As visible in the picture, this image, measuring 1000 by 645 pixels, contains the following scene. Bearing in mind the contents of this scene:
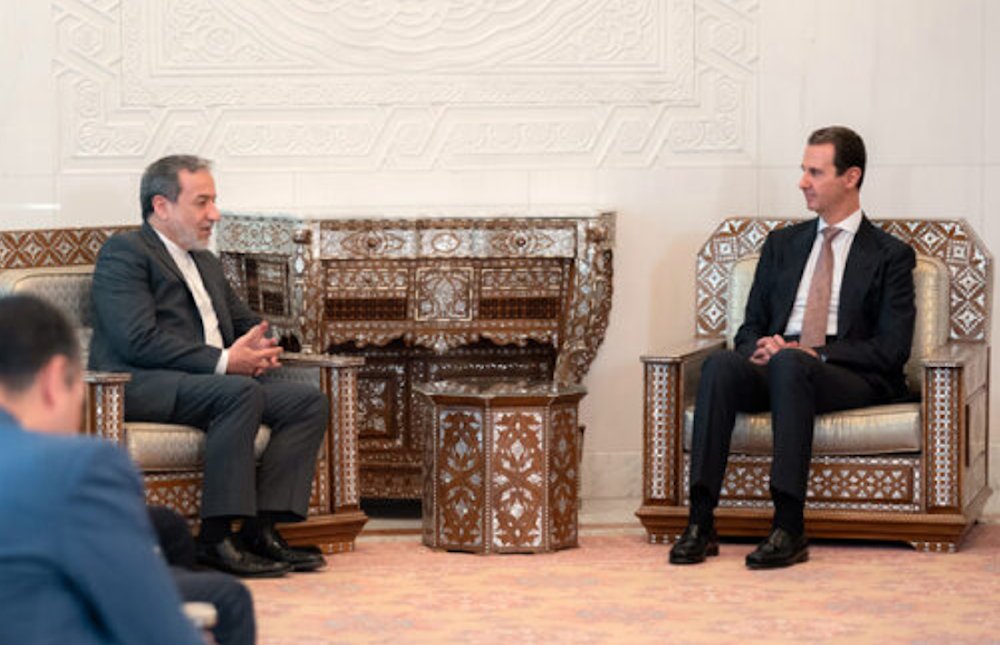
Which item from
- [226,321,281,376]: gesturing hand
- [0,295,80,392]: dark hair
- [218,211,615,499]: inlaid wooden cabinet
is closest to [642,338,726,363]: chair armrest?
[218,211,615,499]: inlaid wooden cabinet

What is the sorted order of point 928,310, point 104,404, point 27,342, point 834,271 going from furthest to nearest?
point 928,310 → point 834,271 → point 104,404 → point 27,342

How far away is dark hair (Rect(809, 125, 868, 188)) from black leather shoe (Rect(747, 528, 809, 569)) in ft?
4.37

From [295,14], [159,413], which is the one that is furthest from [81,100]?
[159,413]

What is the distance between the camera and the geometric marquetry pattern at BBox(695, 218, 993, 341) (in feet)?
19.8

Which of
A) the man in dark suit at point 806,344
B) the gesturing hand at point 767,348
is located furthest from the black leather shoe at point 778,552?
the gesturing hand at point 767,348

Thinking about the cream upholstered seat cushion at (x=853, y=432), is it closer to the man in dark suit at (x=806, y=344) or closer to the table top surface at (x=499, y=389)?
the man in dark suit at (x=806, y=344)

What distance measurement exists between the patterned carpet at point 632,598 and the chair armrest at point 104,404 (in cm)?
65

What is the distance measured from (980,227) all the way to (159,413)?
3.43 m

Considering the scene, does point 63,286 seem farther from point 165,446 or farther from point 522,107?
point 522,107

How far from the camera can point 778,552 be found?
5.33 meters

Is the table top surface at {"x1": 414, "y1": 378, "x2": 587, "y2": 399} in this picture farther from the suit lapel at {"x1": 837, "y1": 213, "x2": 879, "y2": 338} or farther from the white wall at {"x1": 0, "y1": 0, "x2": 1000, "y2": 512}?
the white wall at {"x1": 0, "y1": 0, "x2": 1000, "y2": 512}

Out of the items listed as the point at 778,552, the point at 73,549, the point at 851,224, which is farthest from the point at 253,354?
the point at 73,549

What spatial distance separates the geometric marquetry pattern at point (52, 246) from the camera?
564 centimetres

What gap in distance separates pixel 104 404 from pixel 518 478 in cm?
139
